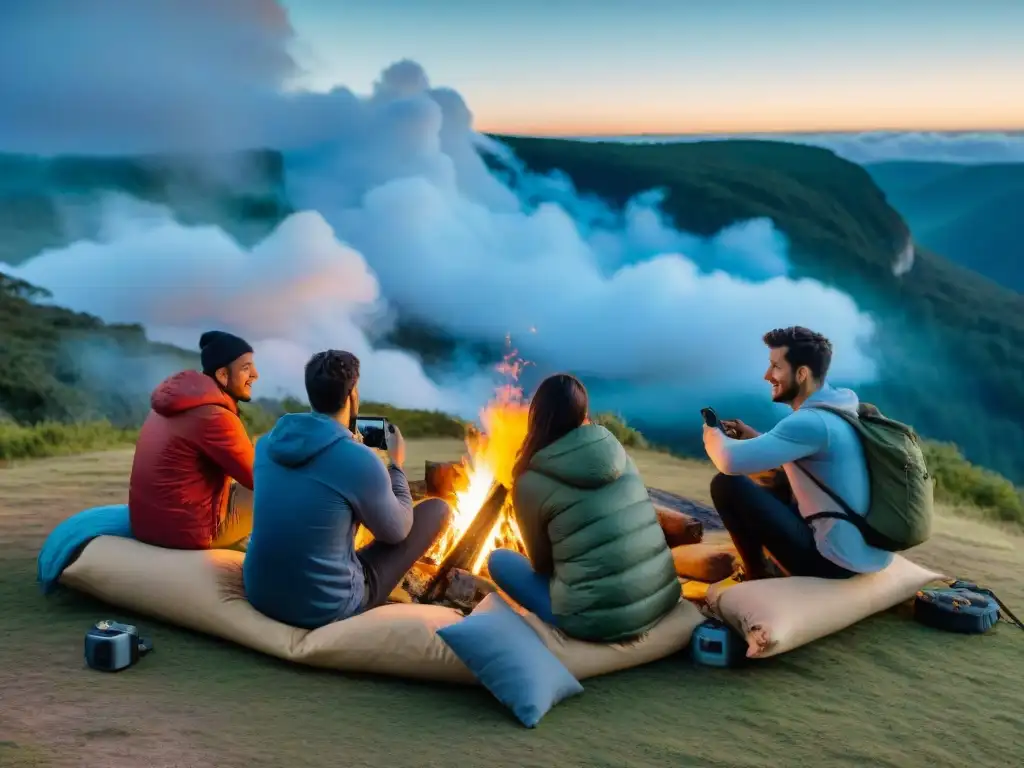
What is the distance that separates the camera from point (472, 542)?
5.62 meters

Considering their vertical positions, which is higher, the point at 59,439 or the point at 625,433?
the point at 59,439

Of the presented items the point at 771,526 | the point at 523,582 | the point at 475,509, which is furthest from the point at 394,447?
the point at 771,526

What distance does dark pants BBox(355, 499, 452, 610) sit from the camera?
478cm

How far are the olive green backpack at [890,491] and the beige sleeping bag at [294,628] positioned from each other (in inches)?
39.8

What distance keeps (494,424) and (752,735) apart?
291 centimetres

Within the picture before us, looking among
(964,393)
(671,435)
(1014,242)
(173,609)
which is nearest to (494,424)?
(173,609)

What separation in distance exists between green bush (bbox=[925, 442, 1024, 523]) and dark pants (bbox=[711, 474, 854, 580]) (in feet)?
20.4

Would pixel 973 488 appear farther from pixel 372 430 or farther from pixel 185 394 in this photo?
pixel 185 394

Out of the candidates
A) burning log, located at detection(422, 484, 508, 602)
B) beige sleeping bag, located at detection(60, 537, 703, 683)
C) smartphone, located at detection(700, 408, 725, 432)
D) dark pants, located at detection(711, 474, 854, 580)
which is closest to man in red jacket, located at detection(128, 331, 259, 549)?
beige sleeping bag, located at detection(60, 537, 703, 683)

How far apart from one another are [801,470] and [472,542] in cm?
191

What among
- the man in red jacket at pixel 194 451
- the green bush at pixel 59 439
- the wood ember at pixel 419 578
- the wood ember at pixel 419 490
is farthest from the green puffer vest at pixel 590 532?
the green bush at pixel 59 439

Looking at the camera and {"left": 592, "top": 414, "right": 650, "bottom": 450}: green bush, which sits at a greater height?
the camera

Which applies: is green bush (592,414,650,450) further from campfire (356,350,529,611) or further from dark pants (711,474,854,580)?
dark pants (711,474,854,580)

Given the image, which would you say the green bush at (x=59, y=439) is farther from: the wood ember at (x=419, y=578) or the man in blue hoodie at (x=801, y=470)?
the man in blue hoodie at (x=801, y=470)
